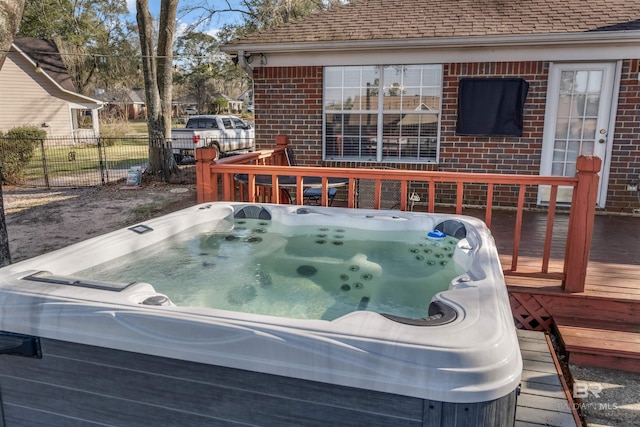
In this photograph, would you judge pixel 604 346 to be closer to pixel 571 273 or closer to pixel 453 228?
pixel 571 273

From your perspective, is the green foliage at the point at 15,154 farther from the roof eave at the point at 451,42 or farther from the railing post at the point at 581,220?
the railing post at the point at 581,220

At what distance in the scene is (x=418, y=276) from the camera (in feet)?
10.6

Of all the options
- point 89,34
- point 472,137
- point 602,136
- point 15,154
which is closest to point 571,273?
point 472,137

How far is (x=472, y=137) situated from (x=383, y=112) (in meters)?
1.28

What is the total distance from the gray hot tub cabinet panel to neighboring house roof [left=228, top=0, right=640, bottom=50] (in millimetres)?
5419

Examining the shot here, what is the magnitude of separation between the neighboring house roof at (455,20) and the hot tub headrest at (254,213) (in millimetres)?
3309

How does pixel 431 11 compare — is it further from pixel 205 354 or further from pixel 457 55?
pixel 205 354

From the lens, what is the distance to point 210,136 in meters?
13.6

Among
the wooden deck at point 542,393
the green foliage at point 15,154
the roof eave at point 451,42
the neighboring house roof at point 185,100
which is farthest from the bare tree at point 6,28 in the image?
the neighboring house roof at point 185,100

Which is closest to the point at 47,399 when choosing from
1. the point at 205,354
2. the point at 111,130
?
the point at 205,354

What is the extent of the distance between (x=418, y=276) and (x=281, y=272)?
962mm

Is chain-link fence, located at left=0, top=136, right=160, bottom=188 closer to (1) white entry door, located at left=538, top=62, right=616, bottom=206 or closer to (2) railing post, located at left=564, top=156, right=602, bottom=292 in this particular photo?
(1) white entry door, located at left=538, top=62, right=616, bottom=206

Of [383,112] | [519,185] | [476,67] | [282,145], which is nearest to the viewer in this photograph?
[519,185]

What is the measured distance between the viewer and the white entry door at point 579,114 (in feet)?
19.4
